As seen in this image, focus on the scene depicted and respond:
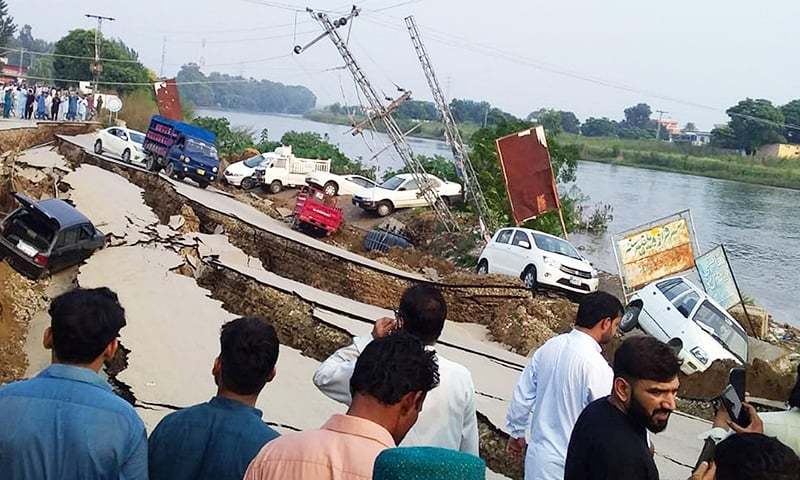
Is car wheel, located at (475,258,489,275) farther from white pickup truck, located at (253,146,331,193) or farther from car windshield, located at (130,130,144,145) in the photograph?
car windshield, located at (130,130,144,145)

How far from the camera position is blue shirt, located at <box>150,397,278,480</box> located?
2.86 m

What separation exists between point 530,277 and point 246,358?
15066mm

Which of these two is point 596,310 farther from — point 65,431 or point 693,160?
point 693,160

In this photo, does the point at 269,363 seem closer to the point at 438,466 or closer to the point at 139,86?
the point at 438,466

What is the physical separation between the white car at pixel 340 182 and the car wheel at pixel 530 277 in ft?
44.8

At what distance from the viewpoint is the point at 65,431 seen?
8.84ft

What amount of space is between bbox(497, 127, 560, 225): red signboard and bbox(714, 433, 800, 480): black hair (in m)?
20.5

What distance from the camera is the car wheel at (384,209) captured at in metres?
28.9

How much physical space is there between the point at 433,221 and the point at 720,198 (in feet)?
125

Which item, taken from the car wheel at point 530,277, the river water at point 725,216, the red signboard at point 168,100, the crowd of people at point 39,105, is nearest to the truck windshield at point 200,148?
the river water at point 725,216

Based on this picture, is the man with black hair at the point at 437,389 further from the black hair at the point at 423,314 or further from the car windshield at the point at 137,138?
the car windshield at the point at 137,138

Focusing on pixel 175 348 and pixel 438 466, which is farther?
pixel 175 348

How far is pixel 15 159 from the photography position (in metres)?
20.2

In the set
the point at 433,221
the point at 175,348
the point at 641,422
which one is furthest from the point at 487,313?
the point at 641,422
